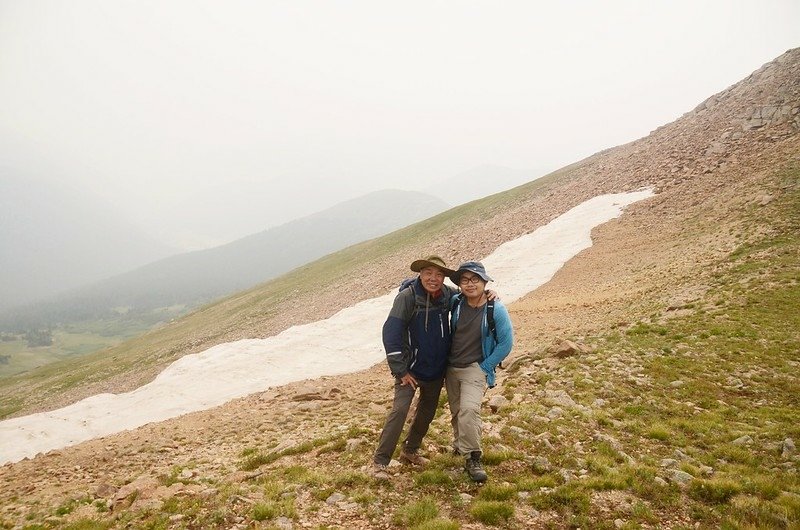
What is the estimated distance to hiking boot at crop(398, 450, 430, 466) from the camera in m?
9.33

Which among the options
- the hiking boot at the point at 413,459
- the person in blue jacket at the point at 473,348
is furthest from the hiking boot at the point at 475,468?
the hiking boot at the point at 413,459

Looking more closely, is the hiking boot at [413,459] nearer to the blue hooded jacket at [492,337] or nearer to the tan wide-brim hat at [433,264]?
the blue hooded jacket at [492,337]

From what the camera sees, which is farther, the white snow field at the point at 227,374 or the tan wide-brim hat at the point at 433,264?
the white snow field at the point at 227,374

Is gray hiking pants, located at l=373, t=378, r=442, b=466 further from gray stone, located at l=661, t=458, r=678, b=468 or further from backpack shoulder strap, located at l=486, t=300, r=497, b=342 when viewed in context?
gray stone, located at l=661, t=458, r=678, b=468

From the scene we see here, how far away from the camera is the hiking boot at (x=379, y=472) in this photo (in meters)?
8.83

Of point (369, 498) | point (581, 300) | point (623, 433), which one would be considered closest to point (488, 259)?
point (581, 300)

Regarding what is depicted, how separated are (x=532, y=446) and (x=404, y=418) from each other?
3.42 m

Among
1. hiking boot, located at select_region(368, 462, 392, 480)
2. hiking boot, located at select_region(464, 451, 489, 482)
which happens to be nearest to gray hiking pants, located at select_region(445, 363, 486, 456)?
hiking boot, located at select_region(464, 451, 489, 482)

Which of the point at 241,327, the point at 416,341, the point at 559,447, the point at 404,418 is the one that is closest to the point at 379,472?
the point at 404,418

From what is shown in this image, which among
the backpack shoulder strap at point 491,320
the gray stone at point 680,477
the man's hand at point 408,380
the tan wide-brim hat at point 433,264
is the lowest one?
the gray stone at point 680,477

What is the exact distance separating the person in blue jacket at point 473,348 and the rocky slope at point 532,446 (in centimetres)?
88

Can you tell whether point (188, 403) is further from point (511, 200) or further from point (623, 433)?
point (511, 200)

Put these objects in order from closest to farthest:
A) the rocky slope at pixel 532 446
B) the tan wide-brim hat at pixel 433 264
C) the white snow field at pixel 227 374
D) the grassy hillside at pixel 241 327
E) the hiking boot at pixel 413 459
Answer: the rocky slope at pixel 532 446 < the tan wide-brim hat at pixel 433 264 < the hiking boot at pixel 413 459 < the white snow field at pixel 227 374 < the grassy hillside at pixel 241 327

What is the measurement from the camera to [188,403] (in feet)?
75.3
